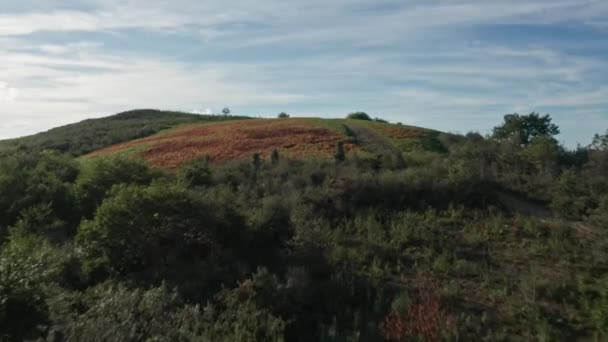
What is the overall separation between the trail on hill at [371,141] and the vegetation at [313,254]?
742cm

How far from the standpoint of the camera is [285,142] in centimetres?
3152

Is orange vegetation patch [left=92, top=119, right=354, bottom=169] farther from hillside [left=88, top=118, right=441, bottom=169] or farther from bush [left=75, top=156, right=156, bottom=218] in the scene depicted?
bush [left=75, top=156, right=156, bottom=218]

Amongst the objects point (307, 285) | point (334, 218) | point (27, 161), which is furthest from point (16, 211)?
point (307, 285)

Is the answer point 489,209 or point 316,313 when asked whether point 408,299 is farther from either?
point 489,209

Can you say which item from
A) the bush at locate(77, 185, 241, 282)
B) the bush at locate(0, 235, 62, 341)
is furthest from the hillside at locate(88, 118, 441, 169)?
the bush at locate(0, 235, 62, 341)

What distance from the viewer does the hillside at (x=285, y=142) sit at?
28.3 meters

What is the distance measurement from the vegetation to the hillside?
7.04m

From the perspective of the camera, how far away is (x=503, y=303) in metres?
10.6

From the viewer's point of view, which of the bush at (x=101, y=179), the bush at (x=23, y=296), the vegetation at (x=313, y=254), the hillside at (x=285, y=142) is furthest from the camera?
the hillside at (x=285, y=142)

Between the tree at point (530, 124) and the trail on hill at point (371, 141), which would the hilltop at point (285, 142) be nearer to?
the trail on hill at point (371, 141)

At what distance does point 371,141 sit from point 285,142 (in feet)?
15.1

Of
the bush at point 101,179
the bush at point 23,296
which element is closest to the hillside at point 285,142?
the bush at point 101,179

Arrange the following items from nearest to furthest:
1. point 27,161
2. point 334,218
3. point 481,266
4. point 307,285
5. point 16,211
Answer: point 307,285 → point 481,266 → point 334,218 → point 16,211 → point 27,161

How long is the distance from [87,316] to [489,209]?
10.9 metres
